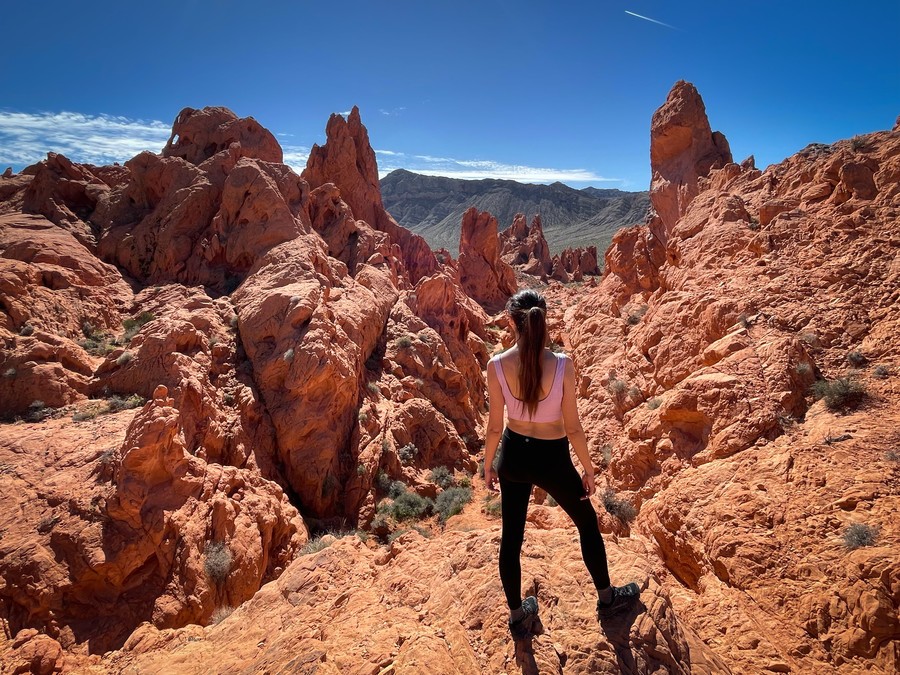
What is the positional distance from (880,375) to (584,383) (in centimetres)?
622

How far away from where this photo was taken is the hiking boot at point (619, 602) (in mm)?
3275

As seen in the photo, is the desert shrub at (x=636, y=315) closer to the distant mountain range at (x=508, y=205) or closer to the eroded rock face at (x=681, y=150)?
the eroded rock face at (x=681, y=150)

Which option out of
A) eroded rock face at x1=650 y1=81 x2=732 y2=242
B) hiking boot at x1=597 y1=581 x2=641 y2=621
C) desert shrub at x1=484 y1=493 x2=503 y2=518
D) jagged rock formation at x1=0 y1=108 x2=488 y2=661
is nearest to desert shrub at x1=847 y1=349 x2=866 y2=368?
hiking boot at x1=597 y1=581 x2=641 y2=621

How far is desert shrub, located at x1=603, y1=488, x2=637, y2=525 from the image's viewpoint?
6797 millimetres

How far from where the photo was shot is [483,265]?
37969 millimetres

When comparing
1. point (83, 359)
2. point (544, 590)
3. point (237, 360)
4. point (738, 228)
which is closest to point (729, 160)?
point (738, 228)

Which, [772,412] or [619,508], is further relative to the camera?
[619,508]

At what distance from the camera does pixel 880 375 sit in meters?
5.71

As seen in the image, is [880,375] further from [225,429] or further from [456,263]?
[456,263]

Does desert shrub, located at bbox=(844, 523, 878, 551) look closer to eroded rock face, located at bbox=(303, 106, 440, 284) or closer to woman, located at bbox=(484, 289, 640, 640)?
Answer: woman, located at bbox=(484, 289, 640, 640)

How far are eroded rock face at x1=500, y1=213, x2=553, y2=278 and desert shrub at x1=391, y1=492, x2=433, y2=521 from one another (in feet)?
151

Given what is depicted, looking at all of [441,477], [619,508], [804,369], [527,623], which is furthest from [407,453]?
[804,369]

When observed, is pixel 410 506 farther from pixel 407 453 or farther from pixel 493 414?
pixel 493 414

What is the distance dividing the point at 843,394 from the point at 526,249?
55.4m
